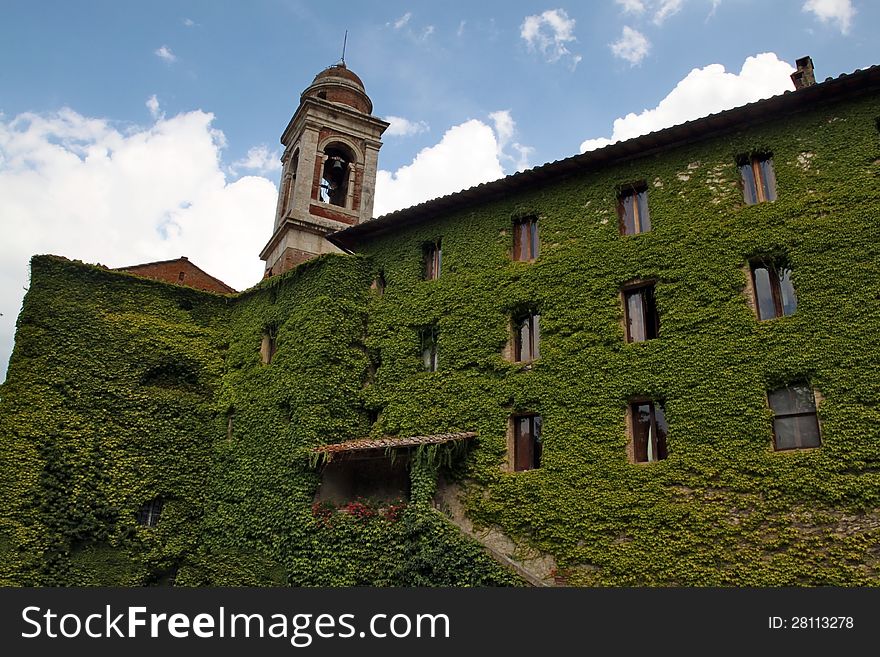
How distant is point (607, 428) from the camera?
18562mm

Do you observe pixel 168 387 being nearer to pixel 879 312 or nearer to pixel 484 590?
pixel 484 590

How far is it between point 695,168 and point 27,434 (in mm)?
21585

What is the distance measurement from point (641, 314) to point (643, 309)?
0.14 m

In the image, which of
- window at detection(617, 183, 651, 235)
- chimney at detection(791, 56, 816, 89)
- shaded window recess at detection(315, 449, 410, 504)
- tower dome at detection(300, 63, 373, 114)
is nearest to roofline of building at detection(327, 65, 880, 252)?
window at detection(617, 183, 651, 235)

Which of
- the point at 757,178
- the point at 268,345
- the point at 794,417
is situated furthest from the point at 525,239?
the point at 268,345

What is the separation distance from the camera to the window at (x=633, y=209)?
20891 mm

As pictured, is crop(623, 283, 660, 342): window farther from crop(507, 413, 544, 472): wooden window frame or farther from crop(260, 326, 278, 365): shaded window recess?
crop(260, 326, 278, 365): shaded window recess

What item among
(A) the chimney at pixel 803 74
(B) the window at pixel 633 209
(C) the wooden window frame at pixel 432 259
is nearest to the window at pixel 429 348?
(C) the wooden window frame at pixel 432 259

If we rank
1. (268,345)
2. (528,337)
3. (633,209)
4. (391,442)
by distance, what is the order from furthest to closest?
1. (268,345)
2. (528,337)
3. (633,209)
4. (391,442)

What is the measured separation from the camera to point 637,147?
21.2 m

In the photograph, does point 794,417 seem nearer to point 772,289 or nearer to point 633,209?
point 772,289

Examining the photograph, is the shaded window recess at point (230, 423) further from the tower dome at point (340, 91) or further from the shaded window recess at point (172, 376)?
the tower dome at point (340, 91)

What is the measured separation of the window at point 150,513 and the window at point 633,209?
1733 centimetres

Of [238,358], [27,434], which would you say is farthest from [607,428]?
[27,434]
